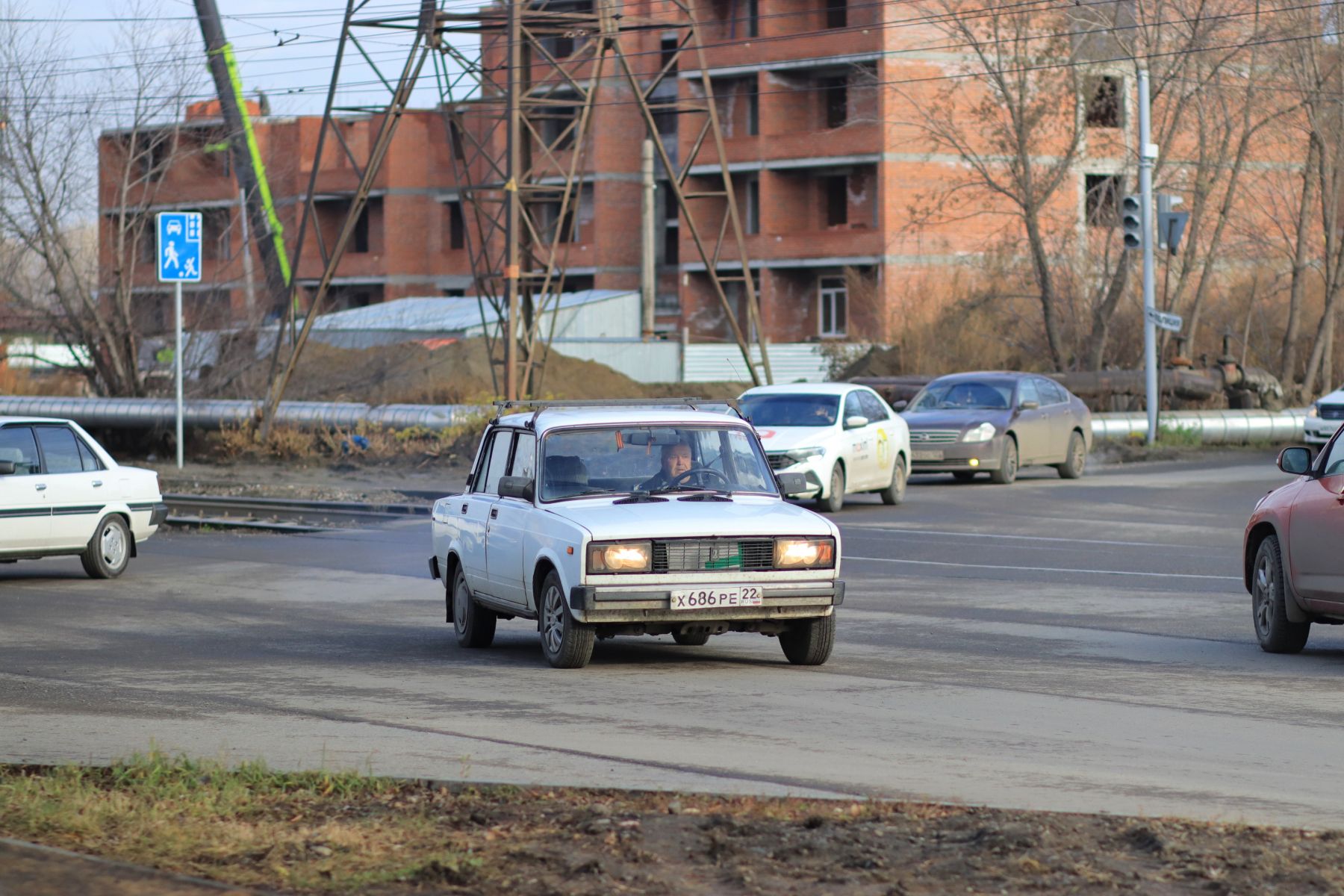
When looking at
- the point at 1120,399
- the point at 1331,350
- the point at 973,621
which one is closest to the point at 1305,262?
the point at 1331,350

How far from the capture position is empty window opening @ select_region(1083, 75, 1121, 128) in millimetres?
45156

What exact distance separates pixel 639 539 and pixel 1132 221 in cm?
2824

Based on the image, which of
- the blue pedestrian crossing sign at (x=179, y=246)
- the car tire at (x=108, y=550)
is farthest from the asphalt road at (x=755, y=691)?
the blue pedestrian crossing sign at (x=179, y=246)

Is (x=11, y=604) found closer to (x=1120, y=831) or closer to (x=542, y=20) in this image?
(x=1120, y=831)

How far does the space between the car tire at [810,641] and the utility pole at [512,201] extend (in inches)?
877

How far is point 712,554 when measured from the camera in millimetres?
11078

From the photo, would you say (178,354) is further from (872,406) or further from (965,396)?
(965,396)

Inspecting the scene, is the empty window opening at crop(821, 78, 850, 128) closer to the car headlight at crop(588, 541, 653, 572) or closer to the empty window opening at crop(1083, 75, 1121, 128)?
the empty window opening at crop(1083, 75, 1121, 128)

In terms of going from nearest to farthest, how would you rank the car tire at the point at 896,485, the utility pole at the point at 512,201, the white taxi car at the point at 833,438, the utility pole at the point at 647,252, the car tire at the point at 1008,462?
1. the white taxi car at the point at 833,438
2. the car tire at the point at 896,485
3. the car tire at the point at 1008,462
4. the utility pole at the point at 512,201
5. the utility pole at the point at 647,252

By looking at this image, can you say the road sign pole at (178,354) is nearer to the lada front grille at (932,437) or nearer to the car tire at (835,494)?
the car tire at (835,494)

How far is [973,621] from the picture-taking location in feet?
46.7

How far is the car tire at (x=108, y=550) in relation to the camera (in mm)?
18094

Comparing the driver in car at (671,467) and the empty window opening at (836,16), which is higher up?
the empty window opening at (836,16)

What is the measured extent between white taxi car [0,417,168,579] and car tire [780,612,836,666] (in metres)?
8.63
